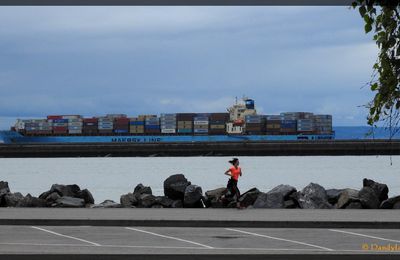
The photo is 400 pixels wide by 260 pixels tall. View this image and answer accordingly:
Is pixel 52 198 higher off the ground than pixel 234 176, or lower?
lower

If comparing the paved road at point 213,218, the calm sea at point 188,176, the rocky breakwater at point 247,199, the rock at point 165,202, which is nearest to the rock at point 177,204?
the rocky breakwater at point 247,199

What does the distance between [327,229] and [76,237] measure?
5.92 meters

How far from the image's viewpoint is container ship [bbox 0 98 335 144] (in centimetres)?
13312

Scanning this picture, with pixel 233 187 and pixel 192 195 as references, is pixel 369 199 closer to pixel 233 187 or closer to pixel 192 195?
pixel 233 187

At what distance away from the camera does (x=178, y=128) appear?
134500 millimetres

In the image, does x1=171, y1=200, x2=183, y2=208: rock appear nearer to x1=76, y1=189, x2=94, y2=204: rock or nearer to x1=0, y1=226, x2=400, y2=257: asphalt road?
x1=76, y1=189, x2=94, y2=204: rock

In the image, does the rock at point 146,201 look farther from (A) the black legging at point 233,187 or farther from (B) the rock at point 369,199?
(B) the rock at point 369,199

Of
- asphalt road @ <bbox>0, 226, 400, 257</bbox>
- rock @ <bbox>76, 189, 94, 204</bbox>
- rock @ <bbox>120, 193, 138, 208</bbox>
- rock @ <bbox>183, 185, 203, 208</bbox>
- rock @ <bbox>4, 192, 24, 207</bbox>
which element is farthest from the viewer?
rock @ <bbox>76, 189, 94, 204</bbox>

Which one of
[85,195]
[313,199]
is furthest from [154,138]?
[313,199]

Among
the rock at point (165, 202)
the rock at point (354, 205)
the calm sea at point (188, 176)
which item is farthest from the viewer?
the calm sea at point (188, 176)

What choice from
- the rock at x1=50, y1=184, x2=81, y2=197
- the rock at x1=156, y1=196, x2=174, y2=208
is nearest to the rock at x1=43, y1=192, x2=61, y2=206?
the rock at x1=50, y1=184, x2=81, y2=197

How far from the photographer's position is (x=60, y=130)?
453ft

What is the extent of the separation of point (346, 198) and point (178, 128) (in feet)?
375

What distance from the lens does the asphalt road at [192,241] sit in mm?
12719
